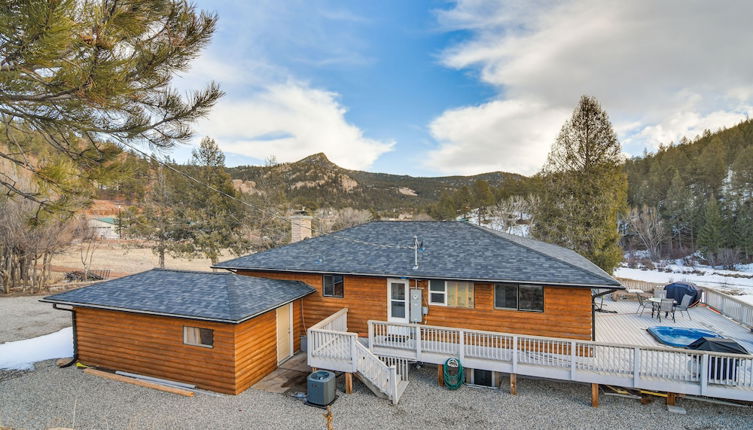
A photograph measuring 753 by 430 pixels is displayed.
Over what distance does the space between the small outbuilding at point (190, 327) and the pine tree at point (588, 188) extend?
66.8 ft

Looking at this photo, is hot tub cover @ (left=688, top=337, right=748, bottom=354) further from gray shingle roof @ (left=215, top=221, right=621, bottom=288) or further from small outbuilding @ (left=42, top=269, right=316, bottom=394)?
small outbuilding @ (left=42, top=269, right=316, bottom=394)

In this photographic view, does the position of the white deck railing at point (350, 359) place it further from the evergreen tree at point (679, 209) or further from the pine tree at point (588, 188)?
the evergreen tree at point (679, 209)

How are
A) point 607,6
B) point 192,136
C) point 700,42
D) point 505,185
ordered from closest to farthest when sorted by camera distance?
point 192,136 → point 607,6 → point 700,42 → point 505,185

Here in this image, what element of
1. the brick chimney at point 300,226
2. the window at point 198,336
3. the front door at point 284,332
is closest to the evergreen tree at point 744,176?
the brick chimney at point 300,226

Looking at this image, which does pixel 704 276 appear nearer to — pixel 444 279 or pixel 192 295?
pixel 444 279

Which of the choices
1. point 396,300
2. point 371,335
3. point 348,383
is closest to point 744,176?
point 396,300

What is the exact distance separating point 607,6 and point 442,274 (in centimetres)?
1325

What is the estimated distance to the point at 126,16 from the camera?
17.7 feet

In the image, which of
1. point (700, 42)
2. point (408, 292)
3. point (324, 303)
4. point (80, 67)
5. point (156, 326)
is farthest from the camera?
point (700, 42)

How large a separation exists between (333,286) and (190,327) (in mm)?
4341

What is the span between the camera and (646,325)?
11812mm

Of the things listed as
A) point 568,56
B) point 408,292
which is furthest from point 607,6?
point 408,292

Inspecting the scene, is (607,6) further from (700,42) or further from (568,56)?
(700,42)

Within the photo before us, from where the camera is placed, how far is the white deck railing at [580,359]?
7.41 metres
